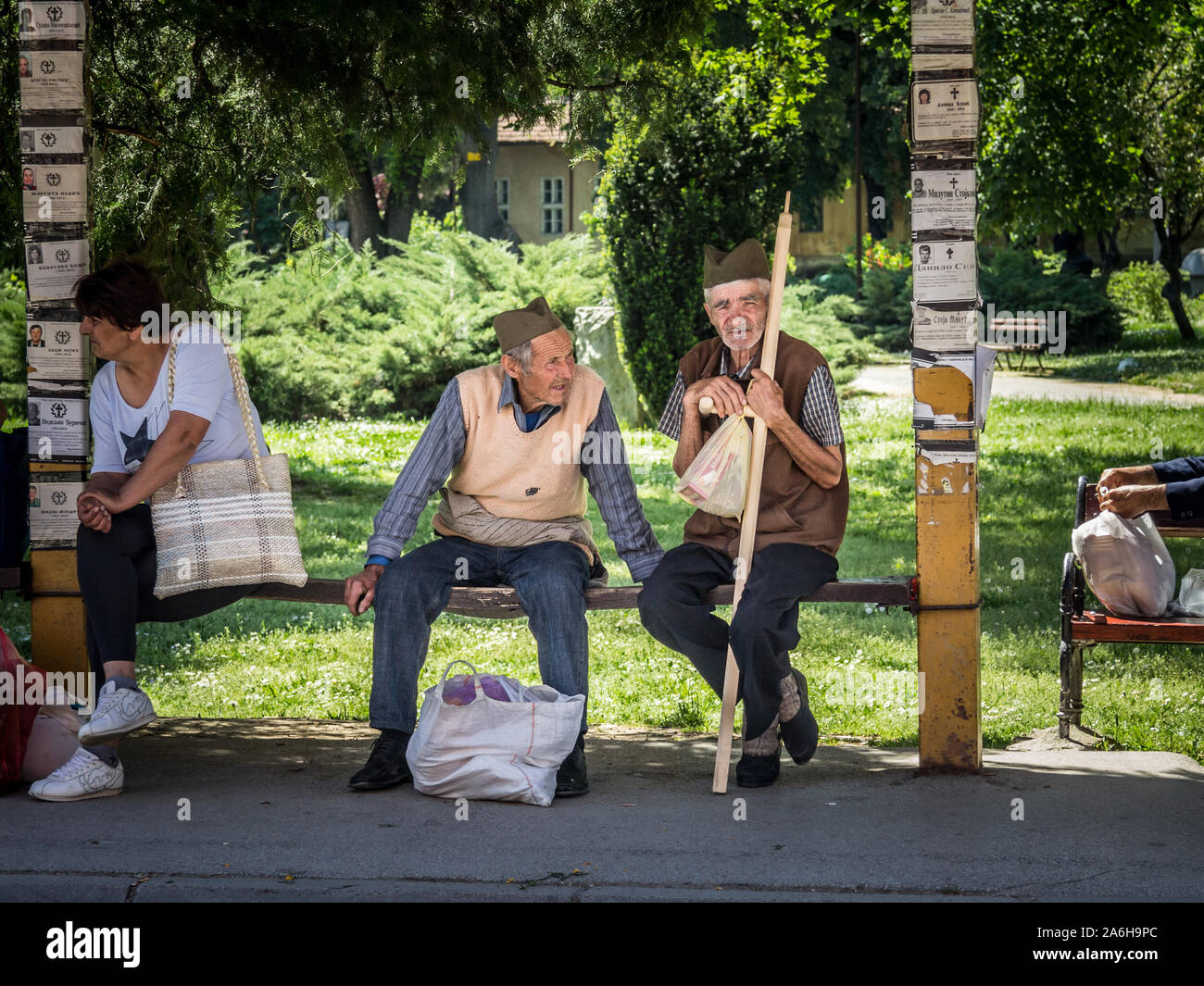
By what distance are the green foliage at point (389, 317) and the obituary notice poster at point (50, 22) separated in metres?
11.4

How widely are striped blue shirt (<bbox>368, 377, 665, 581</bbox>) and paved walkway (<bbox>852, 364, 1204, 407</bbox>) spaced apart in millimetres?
10205

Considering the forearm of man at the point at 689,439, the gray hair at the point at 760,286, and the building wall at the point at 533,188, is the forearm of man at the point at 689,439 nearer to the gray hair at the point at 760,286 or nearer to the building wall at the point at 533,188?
the gray hair at the point at 760,286

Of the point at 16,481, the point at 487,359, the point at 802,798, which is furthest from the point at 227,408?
the point at 487,359

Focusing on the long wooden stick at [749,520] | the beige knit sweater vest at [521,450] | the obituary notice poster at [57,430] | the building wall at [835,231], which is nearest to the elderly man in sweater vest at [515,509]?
the beige knit sweater vest at [521,450]

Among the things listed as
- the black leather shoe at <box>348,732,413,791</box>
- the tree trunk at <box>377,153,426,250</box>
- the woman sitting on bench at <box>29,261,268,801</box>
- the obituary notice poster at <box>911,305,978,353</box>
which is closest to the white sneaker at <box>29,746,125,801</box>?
the woman sitting on bench at <box>29,261,268,801</box>

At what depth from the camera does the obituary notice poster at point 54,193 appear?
5.28m

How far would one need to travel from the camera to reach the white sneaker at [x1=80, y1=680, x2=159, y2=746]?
4.61 meters

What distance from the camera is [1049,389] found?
17.8 metres

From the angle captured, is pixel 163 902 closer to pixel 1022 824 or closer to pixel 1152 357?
pixel 1022 824

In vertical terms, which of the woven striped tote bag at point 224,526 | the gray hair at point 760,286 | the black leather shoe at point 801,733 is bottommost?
the black leather shoe at point 801,733

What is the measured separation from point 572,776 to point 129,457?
6.16ft

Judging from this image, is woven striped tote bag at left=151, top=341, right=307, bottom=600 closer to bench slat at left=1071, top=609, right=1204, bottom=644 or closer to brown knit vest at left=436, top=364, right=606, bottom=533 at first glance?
brown knit vest at left=436, top=364, right=606, bottom=533

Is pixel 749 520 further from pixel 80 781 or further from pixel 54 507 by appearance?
pixel 54 507

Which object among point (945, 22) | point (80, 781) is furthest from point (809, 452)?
point (80, 781)
